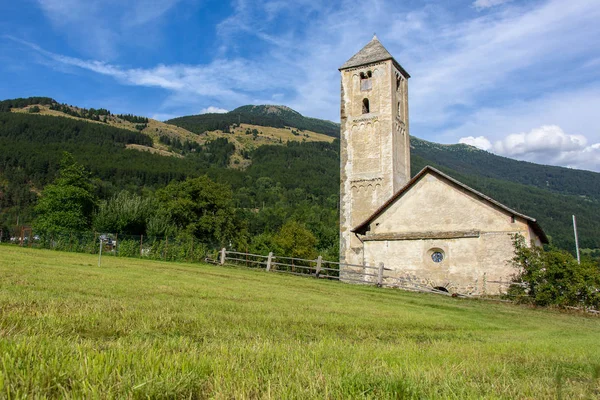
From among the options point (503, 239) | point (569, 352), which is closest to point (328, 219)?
point (503, 239)

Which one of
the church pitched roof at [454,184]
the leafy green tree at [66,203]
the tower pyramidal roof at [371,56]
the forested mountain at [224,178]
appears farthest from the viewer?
the forested mountain at [224,178]

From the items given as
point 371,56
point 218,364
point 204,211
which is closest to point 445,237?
point 371,56

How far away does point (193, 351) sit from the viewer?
10.1 feet

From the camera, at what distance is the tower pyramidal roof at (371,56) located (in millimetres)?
35844

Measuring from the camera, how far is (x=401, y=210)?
27.3 m

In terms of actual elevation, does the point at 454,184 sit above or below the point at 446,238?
above

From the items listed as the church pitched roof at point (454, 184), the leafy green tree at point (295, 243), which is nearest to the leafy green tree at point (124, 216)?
the leafy green tree at point (295, 243)

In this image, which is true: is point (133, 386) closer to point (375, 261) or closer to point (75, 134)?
point (375, 261)

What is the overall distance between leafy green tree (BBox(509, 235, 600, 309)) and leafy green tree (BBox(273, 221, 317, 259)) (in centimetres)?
4534

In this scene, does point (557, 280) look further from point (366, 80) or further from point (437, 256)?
point (366, 80)

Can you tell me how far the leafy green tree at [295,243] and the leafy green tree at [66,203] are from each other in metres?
27.9

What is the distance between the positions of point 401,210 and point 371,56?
637 inches

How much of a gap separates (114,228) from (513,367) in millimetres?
55494

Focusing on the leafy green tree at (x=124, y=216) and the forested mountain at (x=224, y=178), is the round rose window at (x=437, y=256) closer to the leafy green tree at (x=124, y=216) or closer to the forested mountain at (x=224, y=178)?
the leafy green tree at (x=124, y=216)
